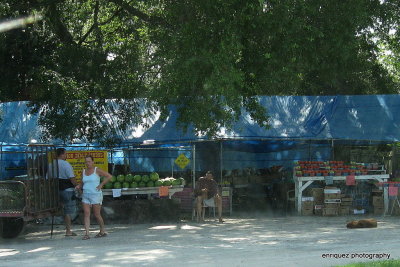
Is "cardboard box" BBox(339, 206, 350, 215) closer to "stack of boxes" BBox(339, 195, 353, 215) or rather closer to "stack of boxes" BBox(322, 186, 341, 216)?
"stack of boxes" BBox(339, 195, 353, 215)

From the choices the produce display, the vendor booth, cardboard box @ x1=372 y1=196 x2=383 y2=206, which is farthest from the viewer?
cardboard box @ x1=372 y1=196 x2=383 y2=206

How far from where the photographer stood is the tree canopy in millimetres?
12992

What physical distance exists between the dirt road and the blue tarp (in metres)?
3.10

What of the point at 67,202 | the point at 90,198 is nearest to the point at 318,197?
the point at 90,198

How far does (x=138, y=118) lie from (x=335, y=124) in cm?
620

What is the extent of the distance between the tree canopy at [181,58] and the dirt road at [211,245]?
2624 millimetres

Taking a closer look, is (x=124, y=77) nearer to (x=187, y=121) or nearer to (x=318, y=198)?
(x=187, y=121)

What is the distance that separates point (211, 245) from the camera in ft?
36.0

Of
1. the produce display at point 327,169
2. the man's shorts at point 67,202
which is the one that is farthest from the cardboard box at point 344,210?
the man's shorts at point 67,202

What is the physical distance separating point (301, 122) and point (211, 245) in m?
8.13

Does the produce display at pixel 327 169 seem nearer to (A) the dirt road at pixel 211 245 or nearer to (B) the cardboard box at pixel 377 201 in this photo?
(B) the cardboard box at pixel 377 201

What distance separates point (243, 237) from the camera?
12258 mm

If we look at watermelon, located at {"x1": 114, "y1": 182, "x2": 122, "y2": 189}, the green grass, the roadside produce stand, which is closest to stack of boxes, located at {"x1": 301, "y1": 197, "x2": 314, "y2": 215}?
the roadside produce stand

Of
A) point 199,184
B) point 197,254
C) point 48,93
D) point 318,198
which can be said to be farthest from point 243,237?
point 48,93
